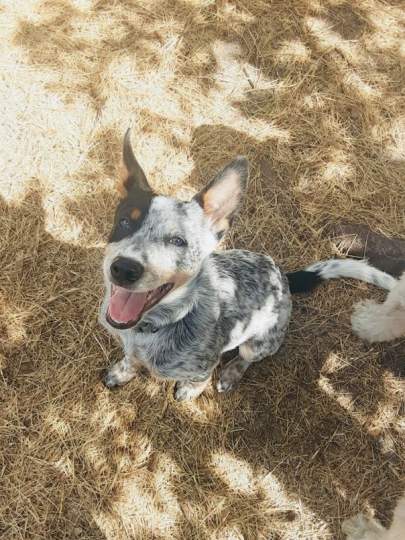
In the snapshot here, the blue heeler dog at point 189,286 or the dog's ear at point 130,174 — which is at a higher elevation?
the dog's ear at point 130,174

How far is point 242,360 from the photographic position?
3.74 metres

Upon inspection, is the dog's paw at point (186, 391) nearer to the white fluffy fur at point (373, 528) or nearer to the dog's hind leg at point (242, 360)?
the dog's hind leg at point (242, 360)

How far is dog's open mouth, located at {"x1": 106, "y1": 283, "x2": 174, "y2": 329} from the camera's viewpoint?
8.46ft

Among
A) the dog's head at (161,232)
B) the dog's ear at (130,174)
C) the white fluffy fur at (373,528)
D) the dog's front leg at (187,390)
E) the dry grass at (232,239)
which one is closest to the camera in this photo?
the dog's head at (161,232)

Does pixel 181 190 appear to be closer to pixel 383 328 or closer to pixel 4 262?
pixel 4 262

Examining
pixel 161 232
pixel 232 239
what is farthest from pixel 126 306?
pixel 232 239

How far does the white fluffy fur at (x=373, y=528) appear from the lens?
290cm

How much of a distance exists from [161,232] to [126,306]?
47 centimetres

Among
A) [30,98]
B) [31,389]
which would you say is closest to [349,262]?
[31,389]

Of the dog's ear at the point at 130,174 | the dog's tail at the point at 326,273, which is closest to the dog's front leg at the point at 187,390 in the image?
the dog's tail at the point at 326,273

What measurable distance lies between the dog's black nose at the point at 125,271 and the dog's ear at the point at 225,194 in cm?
66

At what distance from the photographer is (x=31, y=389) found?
3.66 m

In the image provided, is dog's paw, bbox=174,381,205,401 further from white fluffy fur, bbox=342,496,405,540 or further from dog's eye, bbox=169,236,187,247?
white fluffy fur, bbox=342,496,405,540

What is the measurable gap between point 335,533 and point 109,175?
3.69 meters
